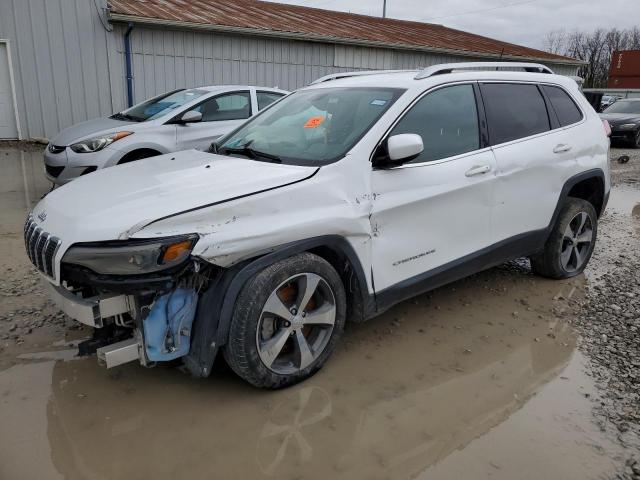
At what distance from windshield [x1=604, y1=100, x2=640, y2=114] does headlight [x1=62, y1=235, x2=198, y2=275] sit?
62.9 feet

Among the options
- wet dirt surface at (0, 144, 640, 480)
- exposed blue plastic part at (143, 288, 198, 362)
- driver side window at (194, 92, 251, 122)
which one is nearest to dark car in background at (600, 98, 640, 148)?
driver side window at (194, 92, 251, 122)

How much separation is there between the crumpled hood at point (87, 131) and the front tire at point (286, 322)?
4.75 metres

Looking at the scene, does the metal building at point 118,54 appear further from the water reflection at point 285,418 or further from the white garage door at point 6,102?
the water reflection at point 285,418

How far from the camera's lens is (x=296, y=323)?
2.94m

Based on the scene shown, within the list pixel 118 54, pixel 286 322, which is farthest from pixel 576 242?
pixel 118 54

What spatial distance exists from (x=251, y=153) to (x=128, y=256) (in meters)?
1.30

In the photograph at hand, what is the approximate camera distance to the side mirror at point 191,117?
671cm

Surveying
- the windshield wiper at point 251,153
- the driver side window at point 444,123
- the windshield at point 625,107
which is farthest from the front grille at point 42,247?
the windshield at point 625,107

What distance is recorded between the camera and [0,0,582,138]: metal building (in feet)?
40.0

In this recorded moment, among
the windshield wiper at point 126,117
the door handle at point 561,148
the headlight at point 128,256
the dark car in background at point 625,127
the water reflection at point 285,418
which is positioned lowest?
the dark car in background at point 625,127

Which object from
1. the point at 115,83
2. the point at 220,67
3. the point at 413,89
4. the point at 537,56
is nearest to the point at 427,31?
the point at 537,56

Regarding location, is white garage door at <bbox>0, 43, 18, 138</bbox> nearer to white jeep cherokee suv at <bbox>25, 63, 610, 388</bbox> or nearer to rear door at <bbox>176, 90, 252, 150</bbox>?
rear door at <bbox>176, 90, 252, 150</bbox>

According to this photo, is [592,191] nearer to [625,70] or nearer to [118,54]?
[118,54]

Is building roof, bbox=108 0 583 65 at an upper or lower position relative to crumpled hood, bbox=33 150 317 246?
upper
